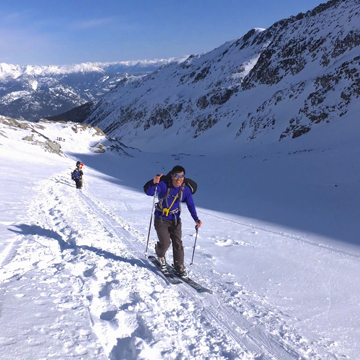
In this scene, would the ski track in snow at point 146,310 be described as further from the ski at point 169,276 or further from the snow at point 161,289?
the ski at point 169,276

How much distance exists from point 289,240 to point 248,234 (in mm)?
1393

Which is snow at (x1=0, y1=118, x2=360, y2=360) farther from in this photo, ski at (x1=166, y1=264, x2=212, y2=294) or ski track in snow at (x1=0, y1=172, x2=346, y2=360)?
ski at (x1=166, y1=264, x2=212, y2=294)

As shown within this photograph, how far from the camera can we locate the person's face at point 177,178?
218 inches

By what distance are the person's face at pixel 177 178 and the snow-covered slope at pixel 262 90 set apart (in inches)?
1372

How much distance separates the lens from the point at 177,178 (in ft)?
18.3

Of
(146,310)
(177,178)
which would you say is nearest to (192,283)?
(146,310)

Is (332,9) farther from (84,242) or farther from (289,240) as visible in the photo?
(84,242)

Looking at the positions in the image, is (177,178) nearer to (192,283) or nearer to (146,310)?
(192,283)

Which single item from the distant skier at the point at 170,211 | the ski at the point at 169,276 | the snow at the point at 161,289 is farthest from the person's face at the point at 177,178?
the snow at the point at 161,289

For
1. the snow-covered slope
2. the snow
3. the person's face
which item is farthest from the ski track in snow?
the snow-covered slope

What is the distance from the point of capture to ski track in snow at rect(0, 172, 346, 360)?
11.4ft

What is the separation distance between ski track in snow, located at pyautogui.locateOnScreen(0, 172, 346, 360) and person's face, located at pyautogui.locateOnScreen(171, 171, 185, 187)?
1.96 meters

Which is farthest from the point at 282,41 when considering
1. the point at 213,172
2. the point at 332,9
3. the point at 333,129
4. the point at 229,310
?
the point at 229,310

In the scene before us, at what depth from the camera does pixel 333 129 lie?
32.6 metres
